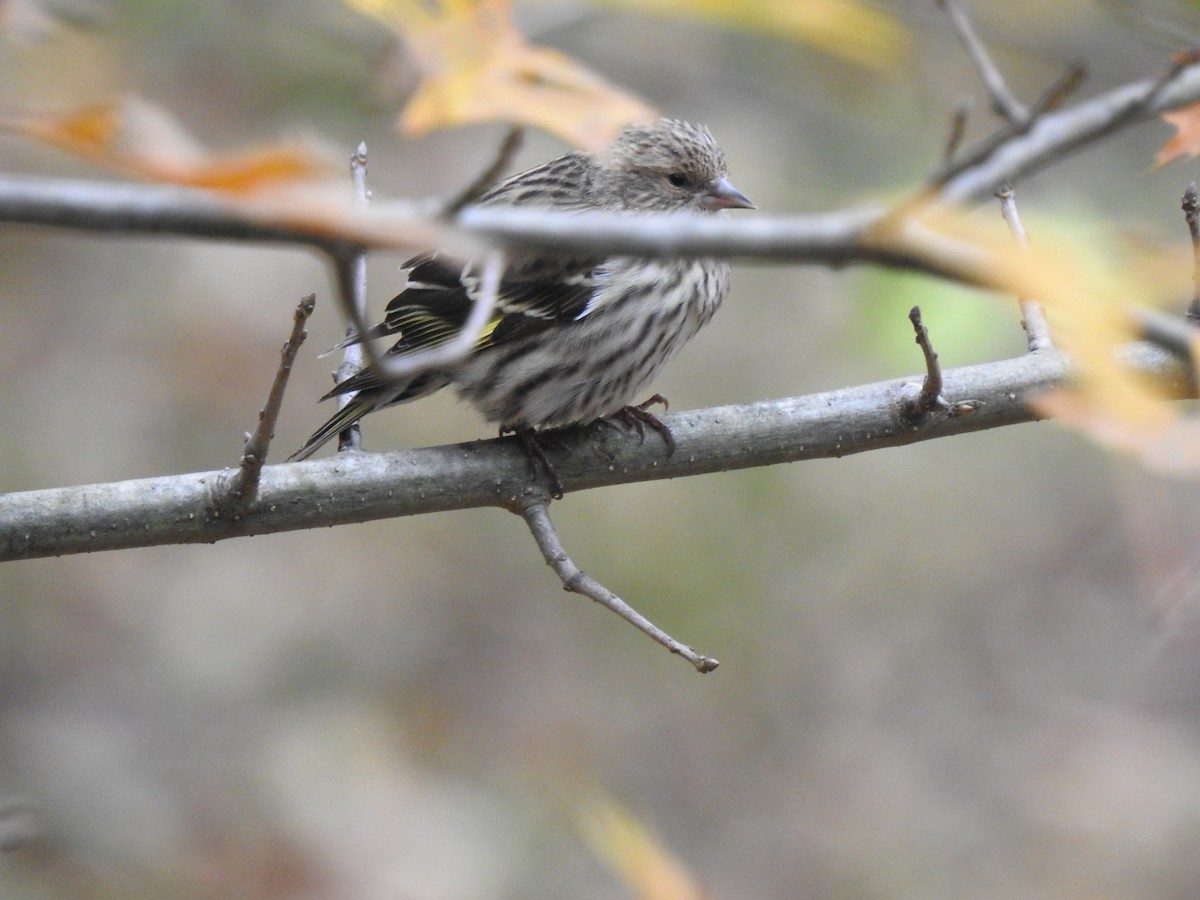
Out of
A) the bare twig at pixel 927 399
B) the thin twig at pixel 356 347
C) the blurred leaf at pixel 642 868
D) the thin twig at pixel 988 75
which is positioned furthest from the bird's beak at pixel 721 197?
the thin twig at pixel 988 75

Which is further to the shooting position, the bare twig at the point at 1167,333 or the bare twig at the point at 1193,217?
the bare twig at the point at 1193,217

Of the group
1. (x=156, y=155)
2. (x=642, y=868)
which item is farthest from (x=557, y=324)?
(x=156, y=155)

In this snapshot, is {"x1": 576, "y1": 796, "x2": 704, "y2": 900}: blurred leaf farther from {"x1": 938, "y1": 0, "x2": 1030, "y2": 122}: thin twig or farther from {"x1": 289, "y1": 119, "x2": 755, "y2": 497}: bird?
{"x1": 938, "y1": 0, "x2": 1030, "y2": 122}: thin twig

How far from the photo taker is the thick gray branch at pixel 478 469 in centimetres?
311

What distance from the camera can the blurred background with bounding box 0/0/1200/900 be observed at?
6516 mm

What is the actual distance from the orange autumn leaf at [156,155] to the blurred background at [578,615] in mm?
4325

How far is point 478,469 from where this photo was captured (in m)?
3.53

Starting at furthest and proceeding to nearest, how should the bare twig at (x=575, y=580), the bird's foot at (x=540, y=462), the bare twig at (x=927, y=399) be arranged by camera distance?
the bird's foot at (x=540, y=462)
the bare twig at (x=927, y=399)
the bare twig at (x=575, y=580)

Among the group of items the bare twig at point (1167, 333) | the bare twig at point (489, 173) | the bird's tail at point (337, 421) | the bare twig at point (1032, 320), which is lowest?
the bare twig at point (1167, 333)

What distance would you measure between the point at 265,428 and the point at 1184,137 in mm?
1990

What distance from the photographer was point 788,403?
11.6ft

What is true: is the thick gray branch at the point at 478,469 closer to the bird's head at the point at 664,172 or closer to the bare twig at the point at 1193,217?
the bare twig at the point at 1193,217

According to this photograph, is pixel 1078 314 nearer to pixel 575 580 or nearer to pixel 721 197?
pixel 575 580

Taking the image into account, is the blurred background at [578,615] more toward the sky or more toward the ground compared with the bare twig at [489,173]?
more toward the sky
